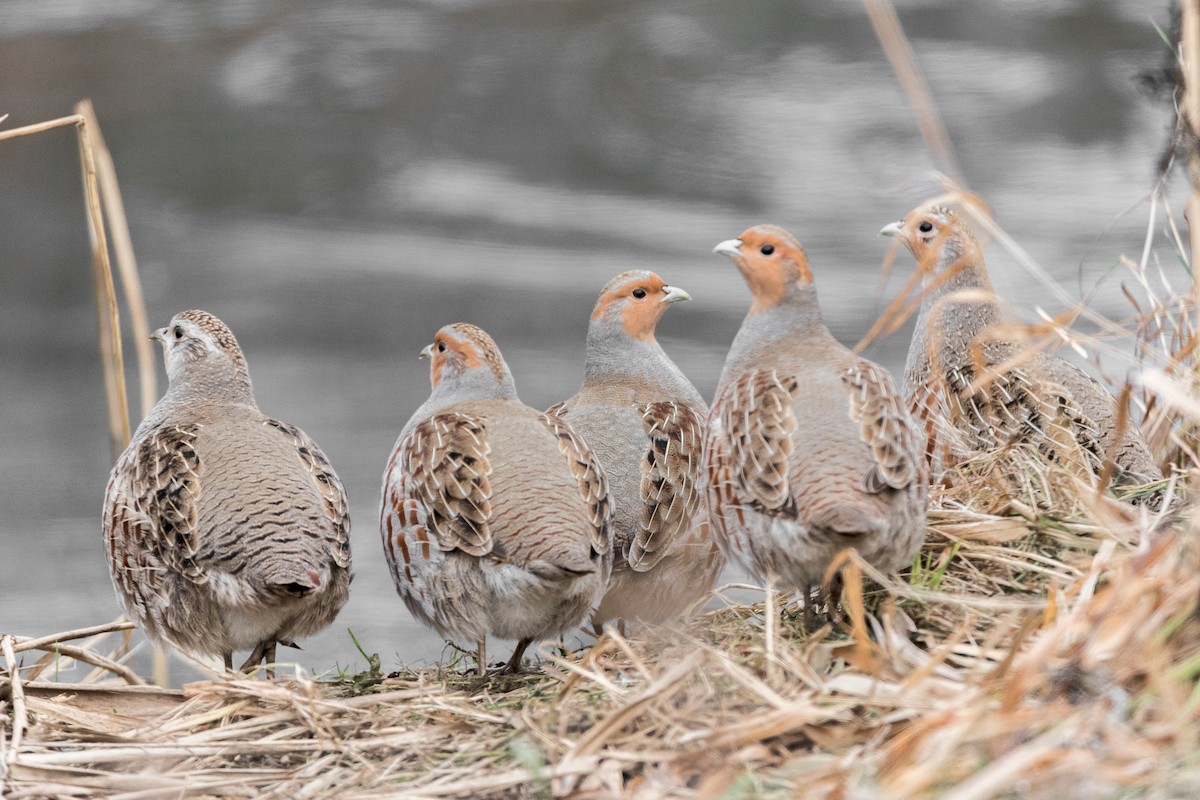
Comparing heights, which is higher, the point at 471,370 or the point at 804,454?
the point at 471,370

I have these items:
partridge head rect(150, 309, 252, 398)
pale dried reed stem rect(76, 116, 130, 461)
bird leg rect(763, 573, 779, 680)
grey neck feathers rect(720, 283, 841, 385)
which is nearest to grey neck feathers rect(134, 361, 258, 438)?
partridge head rect(150, 309, 252, 398)

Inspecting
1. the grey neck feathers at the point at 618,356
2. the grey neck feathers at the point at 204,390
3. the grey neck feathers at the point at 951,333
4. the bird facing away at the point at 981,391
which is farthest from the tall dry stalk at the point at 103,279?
the grey neck feathers at the point at 951,333

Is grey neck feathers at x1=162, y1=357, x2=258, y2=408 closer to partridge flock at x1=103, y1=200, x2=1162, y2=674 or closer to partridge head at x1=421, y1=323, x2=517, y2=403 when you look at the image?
partridge flock at x1=103, y1=200, x2=1162, y2=674

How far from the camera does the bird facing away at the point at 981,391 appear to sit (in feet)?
12.2

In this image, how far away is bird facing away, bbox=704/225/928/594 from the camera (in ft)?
9.09

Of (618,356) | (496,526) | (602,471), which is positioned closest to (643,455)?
(602,471)

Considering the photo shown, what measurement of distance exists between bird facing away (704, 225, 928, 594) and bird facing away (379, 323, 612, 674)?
371 mm

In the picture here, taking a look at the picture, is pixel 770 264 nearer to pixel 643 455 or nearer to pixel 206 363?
pixel 643 455

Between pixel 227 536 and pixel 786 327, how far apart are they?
57.7 inches

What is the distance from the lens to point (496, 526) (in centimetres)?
326

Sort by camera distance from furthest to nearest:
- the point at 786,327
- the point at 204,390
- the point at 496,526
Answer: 1. the point at 204,390
2. the point at 786,327
3. the point at 496,526

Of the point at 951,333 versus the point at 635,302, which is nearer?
the point at 951,333

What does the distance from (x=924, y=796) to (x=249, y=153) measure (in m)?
7.81

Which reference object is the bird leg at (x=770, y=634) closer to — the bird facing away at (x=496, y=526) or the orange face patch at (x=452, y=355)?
the bird facing away at (x=496, y=526)
